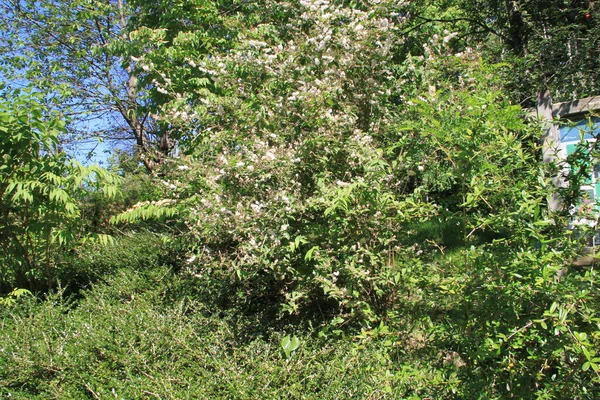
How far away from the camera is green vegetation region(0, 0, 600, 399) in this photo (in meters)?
2.21

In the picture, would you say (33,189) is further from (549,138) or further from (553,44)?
(553,44)

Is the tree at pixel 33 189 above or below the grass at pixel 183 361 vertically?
above

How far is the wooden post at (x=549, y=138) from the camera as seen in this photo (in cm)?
225

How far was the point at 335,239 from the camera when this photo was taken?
3.09 metres

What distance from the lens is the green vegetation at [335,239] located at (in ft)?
7.25

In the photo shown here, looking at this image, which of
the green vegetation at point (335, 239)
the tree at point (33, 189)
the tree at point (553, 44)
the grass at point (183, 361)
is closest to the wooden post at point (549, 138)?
the green vegetation at point (335, 239)

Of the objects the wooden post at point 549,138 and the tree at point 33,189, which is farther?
the tree at point 33,189

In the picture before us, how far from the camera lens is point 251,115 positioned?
3.73m

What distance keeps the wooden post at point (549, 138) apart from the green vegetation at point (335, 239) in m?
0.06

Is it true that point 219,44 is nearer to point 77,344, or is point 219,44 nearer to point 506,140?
point 77,344

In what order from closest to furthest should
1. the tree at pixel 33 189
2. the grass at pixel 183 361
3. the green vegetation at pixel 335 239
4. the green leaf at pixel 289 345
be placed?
the green vegetation at pixel 335 239 < the grass at pixel 183 361 < the green leaf at pixel 289 345 < the tree at pixel 33 189

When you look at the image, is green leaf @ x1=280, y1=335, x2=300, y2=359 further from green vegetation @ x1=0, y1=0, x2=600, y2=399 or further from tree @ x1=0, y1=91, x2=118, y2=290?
tree @ x1=0, y1=91, x2=118, y2=290

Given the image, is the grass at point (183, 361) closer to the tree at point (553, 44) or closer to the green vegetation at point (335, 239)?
the green vegetation at point (335, 239)

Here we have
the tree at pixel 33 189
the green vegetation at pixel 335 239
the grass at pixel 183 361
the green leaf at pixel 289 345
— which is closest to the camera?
the green vegetation at pixel 335 239
